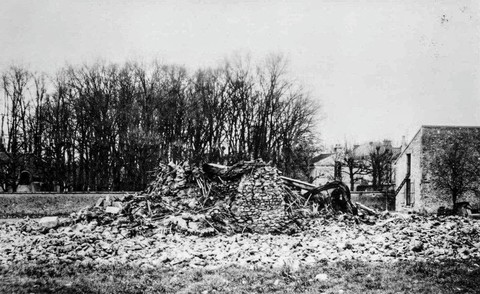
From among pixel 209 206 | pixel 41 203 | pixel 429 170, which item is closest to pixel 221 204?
pixel 209 206

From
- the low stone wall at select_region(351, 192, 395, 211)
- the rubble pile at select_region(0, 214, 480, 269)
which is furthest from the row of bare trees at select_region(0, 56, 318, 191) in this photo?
the rubble pile at select_region(0, 214, 480, 269)

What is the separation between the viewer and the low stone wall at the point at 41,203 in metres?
23.3

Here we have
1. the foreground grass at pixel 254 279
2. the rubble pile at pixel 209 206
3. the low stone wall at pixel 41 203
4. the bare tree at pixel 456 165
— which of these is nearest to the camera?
the foreground grass at pixel 254 279

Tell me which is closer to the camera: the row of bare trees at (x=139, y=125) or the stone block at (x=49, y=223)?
the stone block at (x=49, y=223)

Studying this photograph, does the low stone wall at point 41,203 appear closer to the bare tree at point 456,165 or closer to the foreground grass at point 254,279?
the foreground grass at point 254,279

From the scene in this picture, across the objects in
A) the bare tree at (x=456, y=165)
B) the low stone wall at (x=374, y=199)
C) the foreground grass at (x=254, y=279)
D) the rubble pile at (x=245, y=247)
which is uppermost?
the bare tree at (x=456, y=165)

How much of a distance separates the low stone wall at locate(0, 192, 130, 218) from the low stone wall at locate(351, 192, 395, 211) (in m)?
18.3

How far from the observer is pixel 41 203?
24266 mm

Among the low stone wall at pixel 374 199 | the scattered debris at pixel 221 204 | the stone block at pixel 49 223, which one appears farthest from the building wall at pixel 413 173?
the stone block at pixel 49 223

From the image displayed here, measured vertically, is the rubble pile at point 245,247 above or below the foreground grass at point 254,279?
below

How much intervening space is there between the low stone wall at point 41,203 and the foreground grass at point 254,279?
17.0 metres

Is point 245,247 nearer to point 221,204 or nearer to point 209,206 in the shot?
point 221,204

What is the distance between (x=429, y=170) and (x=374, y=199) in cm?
444

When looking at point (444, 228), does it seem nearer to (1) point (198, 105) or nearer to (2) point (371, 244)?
(2) point (371, 244)
